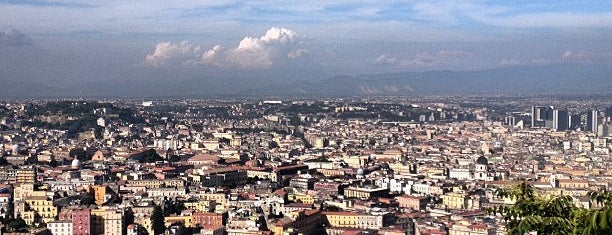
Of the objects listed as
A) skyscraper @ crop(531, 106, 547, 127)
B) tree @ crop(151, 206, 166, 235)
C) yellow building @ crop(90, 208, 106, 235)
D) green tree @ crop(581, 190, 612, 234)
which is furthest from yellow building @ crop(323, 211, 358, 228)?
skyscraper @ crop(531, 106, 547, 127)

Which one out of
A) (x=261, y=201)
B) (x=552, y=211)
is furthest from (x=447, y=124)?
(x=552, y=211)

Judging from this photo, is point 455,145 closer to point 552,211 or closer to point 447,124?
point 447,124

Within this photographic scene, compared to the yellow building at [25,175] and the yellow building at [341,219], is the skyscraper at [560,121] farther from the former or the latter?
the yellow building at [341,219]

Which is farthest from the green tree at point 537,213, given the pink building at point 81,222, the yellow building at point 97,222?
the yellow building at point 97,222

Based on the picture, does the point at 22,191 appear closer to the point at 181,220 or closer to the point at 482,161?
the point at 181,220

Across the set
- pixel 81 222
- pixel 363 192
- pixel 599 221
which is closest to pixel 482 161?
pixel 363 192

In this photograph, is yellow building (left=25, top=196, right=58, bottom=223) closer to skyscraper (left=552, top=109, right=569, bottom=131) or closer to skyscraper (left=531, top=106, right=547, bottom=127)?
skyscraper (left=552, top=109, right=569, bottom=131)
